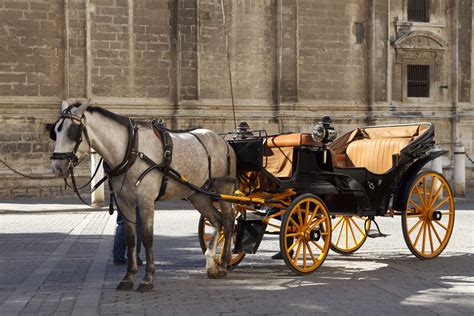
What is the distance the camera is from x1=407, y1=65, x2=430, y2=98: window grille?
1003 inches

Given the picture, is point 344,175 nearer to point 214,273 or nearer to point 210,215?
point 210,215

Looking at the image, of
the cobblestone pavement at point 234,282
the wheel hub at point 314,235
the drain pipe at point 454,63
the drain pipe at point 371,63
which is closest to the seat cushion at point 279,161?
the wheel hub at point 314,235

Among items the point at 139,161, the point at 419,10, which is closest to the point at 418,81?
the point at 419,10

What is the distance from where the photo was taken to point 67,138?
6871 mm

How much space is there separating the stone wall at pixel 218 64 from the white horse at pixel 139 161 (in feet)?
47.1

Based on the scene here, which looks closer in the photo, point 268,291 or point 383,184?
point 268,291

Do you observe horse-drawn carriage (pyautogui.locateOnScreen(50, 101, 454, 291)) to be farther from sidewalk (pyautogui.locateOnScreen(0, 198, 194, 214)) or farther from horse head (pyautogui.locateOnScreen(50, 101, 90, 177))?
sidewalk (pyautogui.locateOnScreen(0, 198, 194, 214))

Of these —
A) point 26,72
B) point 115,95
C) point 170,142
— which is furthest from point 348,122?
point 170,142

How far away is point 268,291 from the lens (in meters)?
7.06

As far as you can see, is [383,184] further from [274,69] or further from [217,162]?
[274,69]

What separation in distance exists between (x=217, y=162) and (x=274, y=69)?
16.0m

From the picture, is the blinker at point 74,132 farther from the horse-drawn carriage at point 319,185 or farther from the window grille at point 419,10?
the window grille at point 419,10

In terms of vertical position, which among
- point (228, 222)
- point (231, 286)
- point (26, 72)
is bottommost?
point (231, 286)

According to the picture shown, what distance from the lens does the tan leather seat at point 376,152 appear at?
371 inches
